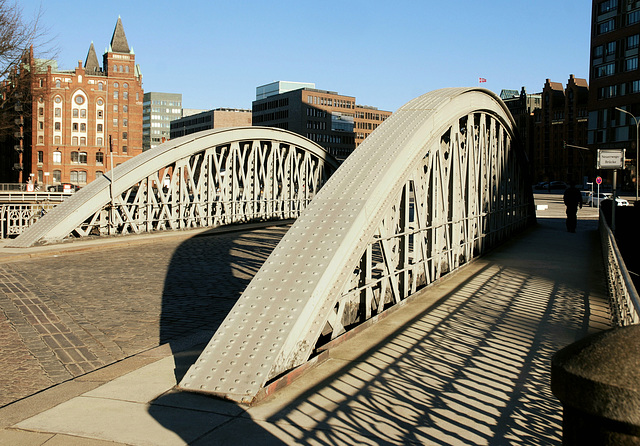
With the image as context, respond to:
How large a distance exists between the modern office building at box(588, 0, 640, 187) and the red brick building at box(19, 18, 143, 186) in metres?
69.0

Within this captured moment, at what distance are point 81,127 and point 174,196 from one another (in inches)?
3299

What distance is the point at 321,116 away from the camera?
147875 millimetres

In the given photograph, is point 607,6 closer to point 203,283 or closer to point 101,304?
point 203,283

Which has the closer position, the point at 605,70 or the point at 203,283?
the point at 203,283

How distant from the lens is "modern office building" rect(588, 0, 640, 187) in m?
75.3

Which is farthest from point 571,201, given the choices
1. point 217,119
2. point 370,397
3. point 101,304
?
point 217,119

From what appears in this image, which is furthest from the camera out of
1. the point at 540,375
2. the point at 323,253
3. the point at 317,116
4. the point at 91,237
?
the point at 317,116

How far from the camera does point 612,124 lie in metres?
78.5

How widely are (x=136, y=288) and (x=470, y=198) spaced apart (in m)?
6.76

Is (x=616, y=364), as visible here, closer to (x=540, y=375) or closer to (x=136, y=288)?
(x=540, y=375)

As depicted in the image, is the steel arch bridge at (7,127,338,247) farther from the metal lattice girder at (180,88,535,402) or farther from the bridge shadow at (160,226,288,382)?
the metal lattice girder at (180,88,535,402)

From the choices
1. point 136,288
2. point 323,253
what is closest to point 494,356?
point 323,253

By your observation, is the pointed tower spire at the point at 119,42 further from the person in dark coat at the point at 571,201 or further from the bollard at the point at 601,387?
the bollard at the point at 601,387

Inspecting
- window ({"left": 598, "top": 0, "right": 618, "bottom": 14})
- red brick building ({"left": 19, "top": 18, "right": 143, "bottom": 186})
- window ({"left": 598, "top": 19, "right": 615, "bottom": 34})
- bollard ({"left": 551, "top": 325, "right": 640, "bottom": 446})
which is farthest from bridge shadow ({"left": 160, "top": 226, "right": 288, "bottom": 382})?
red brick building ({"left": 19, "top": 18, "right": 143, "bottom": 186})
